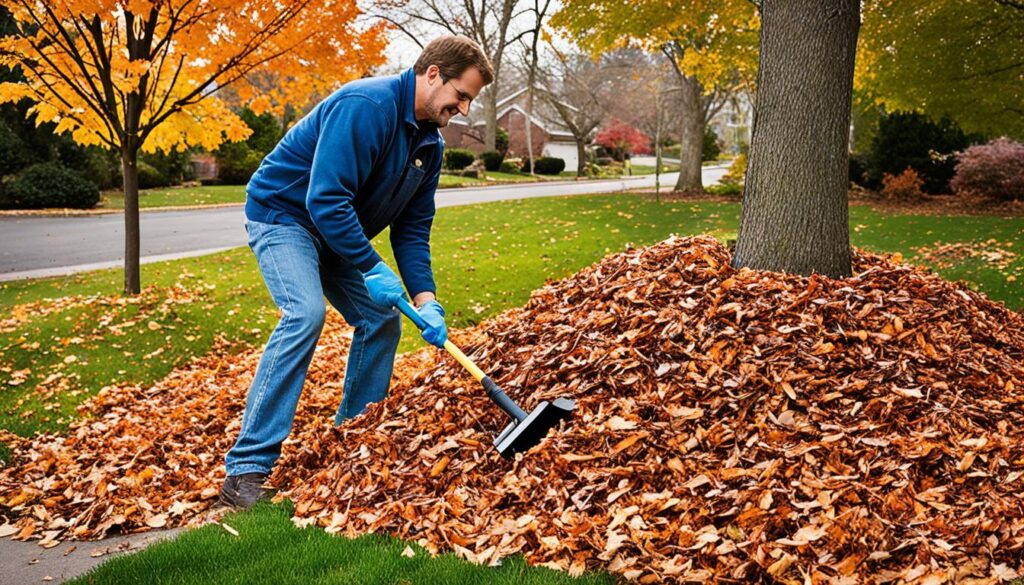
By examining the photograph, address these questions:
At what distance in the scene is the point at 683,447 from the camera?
2.91 metres

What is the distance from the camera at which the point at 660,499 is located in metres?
2.64

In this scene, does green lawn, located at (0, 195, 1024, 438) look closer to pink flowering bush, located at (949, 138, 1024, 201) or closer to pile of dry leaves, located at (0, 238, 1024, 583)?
pile of dry leaves, located at (0, 238, 1024, 583)

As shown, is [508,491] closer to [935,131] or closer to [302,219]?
[302,219]

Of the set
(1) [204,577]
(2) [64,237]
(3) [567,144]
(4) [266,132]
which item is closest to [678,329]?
(1) [204,577]

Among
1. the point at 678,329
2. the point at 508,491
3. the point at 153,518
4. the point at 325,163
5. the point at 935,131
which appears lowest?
the point at 153,518

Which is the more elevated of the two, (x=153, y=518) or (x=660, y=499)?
(x=660, y=499)

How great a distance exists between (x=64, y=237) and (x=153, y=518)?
1136 cm

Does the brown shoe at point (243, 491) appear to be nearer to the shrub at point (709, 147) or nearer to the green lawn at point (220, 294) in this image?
the green lawn at point (220, 294)

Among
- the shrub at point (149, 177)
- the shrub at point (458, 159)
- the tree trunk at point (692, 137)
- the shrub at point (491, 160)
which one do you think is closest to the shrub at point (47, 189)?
the shrub at point (149, 177)

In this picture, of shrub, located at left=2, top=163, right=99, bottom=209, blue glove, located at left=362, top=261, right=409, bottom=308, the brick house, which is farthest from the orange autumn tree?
the brick house

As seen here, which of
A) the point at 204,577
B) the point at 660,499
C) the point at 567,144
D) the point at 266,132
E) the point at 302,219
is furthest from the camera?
the point at 567,144

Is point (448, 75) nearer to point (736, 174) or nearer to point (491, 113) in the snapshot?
point (736, 174)

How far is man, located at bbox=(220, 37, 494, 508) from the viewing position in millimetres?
3113

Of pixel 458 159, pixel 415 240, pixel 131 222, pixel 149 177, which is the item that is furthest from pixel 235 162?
pixel 415 240
